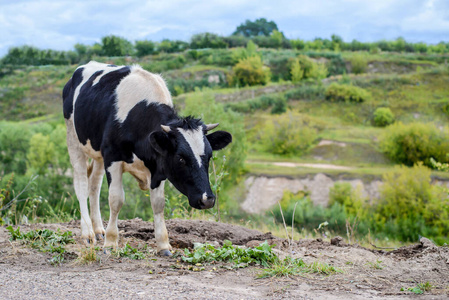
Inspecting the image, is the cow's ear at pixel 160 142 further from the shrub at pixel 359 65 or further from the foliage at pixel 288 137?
the shrub at pixel 359 65

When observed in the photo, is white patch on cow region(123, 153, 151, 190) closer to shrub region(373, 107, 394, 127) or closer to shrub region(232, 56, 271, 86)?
shrub region(373, 107, 394, 127)

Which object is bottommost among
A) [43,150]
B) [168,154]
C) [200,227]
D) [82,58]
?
[43,150]

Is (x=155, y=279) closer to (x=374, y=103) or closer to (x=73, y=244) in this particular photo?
(x=73, y=244)

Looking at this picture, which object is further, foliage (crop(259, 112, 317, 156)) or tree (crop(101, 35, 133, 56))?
tree (crop(101, 35, 133, 56))

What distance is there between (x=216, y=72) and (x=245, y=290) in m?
80.5

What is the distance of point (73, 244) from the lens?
7328 mm

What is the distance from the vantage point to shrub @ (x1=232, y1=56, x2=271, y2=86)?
79938 millimetres

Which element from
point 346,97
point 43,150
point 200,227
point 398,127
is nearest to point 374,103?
point 346,97

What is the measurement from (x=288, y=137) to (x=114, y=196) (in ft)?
149

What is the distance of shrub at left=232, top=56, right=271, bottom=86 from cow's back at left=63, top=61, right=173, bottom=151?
7278 centimetres

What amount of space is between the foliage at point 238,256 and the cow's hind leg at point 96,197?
2297mm

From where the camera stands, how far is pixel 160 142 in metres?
5.98

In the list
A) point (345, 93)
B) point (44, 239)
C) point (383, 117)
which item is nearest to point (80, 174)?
point (44, 239)

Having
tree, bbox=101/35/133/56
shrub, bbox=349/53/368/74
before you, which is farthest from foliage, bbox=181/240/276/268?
shrub, bbox=349/53/368/74
